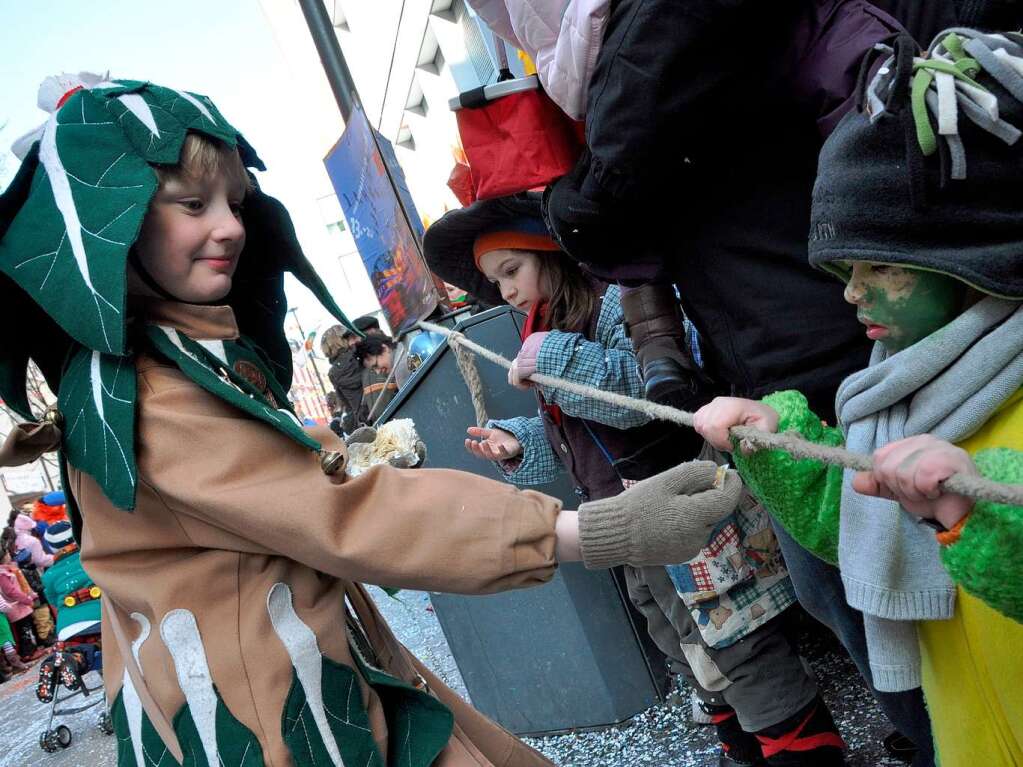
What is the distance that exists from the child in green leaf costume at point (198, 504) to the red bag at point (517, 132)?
0.59 m

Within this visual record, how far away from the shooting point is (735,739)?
211cm

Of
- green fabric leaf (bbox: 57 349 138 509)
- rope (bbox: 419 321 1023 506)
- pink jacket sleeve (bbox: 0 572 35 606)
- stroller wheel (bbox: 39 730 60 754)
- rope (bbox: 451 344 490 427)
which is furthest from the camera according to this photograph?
pink jacket sleeve (bbox: 0 572 35 606)

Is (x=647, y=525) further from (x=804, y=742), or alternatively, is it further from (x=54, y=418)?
(x=804, y=742)

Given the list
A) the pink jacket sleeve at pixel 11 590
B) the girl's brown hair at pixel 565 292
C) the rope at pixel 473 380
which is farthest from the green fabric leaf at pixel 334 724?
the pink jacket sleeve at pixel 11 590

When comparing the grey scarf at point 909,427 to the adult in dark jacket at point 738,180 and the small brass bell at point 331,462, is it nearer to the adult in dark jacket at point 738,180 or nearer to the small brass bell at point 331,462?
the adult in dark jacket at point 738,180

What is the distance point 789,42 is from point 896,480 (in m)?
0.76

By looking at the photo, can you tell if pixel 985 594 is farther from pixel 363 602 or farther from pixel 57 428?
pixel 57 428

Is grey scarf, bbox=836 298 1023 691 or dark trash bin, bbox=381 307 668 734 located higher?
grey scarf, bbox=836 298 1023 691

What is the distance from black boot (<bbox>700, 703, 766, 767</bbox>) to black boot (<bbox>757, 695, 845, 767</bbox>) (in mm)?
223

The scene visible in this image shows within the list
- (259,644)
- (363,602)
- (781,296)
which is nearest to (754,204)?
(781,296)

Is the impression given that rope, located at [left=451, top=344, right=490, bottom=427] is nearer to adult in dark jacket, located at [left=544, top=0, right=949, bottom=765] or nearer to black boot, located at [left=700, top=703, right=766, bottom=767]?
adult in dark jacket, located at [left=544, top=0, right=949, bottom=765]

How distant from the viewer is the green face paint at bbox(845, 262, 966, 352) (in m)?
1.06

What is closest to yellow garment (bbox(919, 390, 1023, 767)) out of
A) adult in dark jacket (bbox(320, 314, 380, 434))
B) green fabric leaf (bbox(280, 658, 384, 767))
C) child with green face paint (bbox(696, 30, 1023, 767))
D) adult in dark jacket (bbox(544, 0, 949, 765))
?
child with green face paint (bbox(696, 30, 1023, 767))

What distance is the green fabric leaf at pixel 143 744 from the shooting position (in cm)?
118
